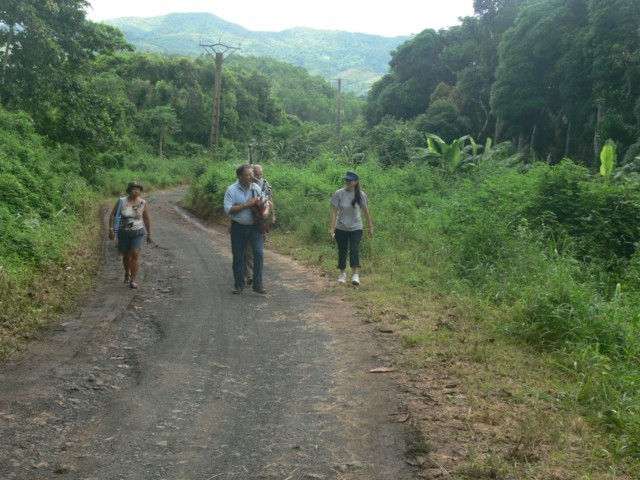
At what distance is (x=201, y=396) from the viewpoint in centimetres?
498

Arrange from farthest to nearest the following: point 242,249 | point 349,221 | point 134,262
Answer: point 349,221
point 134,262
point 242,249

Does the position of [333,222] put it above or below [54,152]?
below

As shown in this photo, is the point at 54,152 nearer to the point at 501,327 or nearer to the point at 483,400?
the point at 501,327

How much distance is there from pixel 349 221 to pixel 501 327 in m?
3.55

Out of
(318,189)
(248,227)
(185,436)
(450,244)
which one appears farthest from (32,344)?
(318,189)

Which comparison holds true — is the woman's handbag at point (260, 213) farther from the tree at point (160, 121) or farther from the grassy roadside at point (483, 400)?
the tree at point (160, 121)

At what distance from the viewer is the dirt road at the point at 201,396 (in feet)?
12.7

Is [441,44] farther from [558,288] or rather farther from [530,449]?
[530,449]

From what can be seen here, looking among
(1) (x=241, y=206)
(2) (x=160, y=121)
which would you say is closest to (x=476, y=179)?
(1) (x=241, y=206)

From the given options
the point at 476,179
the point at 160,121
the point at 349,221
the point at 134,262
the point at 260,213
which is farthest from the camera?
the point at 160,121

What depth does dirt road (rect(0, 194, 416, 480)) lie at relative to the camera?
3.87 m

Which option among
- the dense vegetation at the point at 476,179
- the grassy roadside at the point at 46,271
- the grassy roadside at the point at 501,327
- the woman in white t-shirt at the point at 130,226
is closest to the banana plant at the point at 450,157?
the dense vegetation at the point at 476,179

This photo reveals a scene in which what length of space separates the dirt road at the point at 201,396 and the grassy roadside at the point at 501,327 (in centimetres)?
44

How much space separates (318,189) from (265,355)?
12.4 meters
